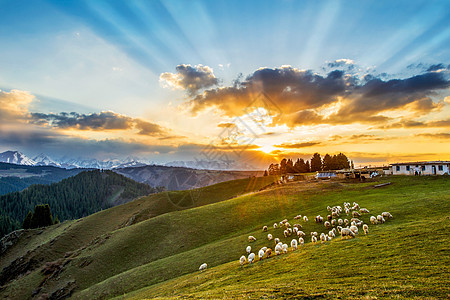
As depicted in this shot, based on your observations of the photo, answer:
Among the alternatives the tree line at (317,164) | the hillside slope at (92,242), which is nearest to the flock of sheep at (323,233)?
the hillside slope at (92,242)

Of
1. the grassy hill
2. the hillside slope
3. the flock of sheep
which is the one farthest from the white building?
the hillside slope

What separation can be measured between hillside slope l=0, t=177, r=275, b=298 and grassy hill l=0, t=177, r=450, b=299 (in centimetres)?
38

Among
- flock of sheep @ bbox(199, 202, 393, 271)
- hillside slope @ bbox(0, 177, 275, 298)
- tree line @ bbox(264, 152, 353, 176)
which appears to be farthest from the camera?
tree line @ bbox(264, 152, 353, 176)

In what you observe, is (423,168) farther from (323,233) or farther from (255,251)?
(255,251)

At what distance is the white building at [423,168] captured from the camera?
62031 mm

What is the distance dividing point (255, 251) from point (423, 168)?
64.9 m

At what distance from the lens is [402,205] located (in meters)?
33.9

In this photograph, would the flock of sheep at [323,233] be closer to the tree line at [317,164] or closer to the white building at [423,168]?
the white building at [423,168]

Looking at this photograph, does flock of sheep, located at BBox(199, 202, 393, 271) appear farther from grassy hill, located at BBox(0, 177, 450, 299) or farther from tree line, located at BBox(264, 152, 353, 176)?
tree line, located at BBox(264, 152, 353, 176)

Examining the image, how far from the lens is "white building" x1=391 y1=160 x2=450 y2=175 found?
6203 cm

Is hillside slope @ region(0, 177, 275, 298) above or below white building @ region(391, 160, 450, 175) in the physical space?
below

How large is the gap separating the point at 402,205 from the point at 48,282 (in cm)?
6761

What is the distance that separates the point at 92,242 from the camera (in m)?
62.2

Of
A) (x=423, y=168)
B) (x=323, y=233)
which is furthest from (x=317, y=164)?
(x=323, y=233)
